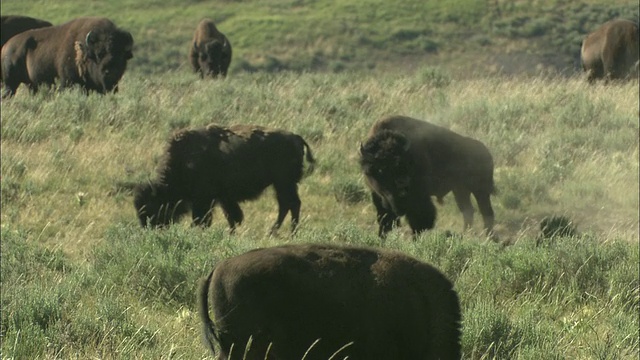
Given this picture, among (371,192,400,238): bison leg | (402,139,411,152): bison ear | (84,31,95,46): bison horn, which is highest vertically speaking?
(402,139,411,152): bison ear

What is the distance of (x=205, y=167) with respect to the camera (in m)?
9.68

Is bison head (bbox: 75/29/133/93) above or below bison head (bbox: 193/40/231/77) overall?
Result: above

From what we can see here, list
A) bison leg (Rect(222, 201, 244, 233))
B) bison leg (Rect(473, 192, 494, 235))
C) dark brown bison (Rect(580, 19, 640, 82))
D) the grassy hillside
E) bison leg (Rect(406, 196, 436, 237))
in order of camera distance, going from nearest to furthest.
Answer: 1. bison leg (Rect(406, 196, 436, 237))
2. bison leg (Rect(222, 201, 244, 233))
3. bison leg (Rect(473, 192, 494, 235))
4. dark brown bison (Rect(580, 19, 640, 82))
5. the grassy hillside

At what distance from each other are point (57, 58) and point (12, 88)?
136 centimetres

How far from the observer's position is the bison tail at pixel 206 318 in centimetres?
457

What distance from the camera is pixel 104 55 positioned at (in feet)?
49.0

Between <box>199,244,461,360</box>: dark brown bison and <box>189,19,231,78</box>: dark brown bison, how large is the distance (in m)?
17.5

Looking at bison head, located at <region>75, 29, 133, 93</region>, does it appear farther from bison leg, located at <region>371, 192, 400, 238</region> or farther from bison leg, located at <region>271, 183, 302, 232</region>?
bison leg, located at <region>371, 192, 400, 238</region>

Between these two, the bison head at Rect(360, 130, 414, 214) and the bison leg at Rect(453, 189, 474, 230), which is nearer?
the bison head at Rect(360, 130, 414, 214)

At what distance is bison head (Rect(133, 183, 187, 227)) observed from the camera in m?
9.64

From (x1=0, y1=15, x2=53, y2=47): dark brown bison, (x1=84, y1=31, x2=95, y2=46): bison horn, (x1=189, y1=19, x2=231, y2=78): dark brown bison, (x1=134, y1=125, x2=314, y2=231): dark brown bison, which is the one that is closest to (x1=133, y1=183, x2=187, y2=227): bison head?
(x1=134, y1=125, x2=314, y2=231): dark brown bison

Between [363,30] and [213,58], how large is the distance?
20993 millimetres

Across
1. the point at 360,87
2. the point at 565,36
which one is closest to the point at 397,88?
the point at 360,87

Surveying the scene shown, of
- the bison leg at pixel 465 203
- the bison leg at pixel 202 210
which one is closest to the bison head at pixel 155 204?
the bison leg at pixel 202 210
